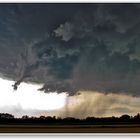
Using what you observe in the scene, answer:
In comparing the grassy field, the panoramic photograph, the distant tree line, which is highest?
the panoramic photograph

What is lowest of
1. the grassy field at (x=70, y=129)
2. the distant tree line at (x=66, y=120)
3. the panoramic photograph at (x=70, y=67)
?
the grassy field at (x=70, y=129)

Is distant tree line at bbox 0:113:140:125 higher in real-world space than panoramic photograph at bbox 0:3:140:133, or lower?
lower

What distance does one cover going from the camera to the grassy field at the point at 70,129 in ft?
7.48

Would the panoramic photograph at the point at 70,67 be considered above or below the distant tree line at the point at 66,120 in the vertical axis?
above

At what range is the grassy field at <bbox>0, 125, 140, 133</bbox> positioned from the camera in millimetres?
2281

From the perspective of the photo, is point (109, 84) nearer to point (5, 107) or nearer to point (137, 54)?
point (137, 54)

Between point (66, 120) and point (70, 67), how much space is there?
31 centimetres

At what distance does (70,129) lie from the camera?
229cm

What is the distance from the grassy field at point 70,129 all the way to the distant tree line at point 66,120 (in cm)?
2

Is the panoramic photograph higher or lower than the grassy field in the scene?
higher

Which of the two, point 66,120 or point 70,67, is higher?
point 70,67

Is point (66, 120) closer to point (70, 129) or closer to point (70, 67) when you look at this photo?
point (70, 129)

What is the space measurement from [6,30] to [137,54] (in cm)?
78

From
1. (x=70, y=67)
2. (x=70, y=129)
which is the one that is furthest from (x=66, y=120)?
(x=70, y=67)
